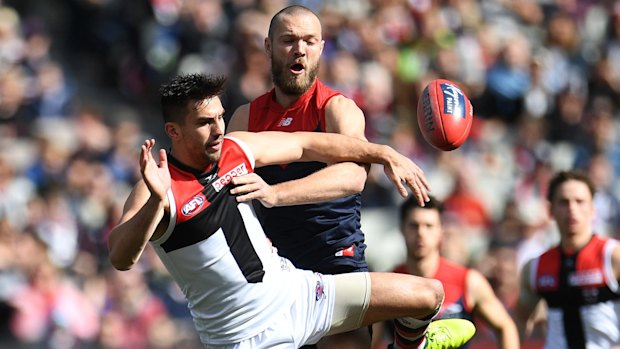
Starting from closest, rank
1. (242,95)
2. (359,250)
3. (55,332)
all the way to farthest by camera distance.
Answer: (359,250) < (55,332) < (242,95)

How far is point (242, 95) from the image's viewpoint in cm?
1300

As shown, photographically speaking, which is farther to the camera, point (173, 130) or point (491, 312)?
point (491, 312)

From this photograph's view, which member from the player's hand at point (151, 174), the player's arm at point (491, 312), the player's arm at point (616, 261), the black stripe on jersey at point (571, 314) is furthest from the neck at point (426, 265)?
the player's hand at point (151, 174)

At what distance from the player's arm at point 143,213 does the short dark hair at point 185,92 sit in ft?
1.33

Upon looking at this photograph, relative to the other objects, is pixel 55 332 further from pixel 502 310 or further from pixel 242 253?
pixel 242 253

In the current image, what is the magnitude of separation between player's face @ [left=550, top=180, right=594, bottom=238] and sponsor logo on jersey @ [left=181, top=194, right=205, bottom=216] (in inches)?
138

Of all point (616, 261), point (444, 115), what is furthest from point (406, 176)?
point (616, 261)

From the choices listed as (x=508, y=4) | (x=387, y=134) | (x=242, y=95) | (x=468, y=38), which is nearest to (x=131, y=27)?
(x=242, y=95)

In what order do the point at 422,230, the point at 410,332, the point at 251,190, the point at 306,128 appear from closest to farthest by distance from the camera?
the point at 251,190 < the point at 410,332 < the point at 306,128 < the point at 422,230

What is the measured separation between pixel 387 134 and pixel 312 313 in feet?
25.2

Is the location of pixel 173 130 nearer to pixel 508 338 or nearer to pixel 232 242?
pixel 232 242

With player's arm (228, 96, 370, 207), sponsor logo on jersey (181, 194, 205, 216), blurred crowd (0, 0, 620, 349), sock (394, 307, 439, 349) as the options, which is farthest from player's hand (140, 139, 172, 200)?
blurred crowd (0, 0, 620, 349)

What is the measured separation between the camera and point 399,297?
649 centimetres

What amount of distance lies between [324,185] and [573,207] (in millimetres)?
2769
